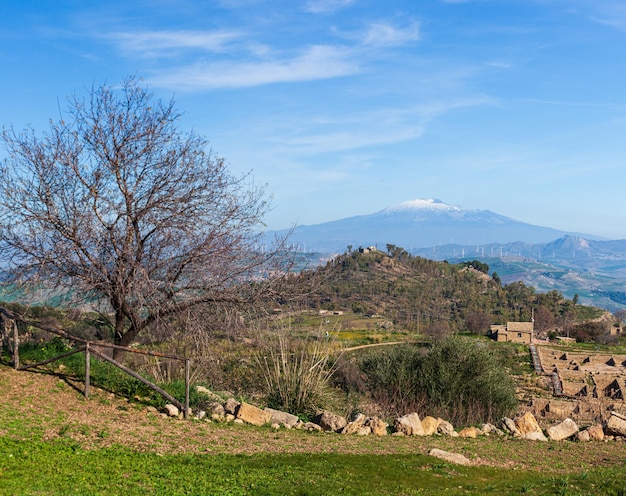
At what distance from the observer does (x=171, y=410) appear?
40.1ft

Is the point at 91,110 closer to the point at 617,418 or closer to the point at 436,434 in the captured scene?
the point at 436,434

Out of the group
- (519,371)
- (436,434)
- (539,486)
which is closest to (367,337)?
(519,371)

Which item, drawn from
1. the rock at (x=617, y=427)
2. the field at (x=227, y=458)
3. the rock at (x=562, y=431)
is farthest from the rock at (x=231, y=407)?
the rock at (x=617, y=427)

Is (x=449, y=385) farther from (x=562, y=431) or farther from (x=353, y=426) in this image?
(x=353, y=426)

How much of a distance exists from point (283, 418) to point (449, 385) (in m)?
6.82

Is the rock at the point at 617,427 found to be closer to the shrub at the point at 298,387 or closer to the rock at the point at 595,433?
the rock at the point at 595,433

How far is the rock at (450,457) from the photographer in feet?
35.2

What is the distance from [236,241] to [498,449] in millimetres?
6881

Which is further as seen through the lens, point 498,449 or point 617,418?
point 617,418

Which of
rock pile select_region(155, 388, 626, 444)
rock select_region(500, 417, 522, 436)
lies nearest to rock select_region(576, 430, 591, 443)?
rock pile select_region(155, 388, 626, 444)

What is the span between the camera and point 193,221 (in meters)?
13.4

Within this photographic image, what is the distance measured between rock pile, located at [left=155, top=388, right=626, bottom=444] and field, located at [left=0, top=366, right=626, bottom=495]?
0.55m

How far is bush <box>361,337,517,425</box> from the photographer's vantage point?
17859 mm

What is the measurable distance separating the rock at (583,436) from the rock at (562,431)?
14 centimetres
